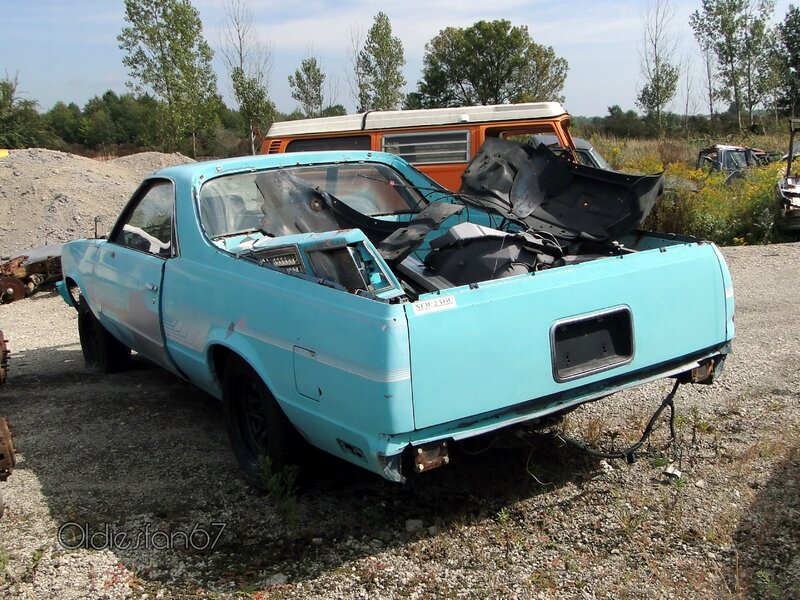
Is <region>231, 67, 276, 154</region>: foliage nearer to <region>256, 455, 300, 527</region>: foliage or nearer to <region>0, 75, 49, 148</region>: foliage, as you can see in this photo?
<region>0, 75, 49, 148</region>: foliage

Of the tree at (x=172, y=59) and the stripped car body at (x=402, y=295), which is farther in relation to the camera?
the tree at (x=172, y=59)

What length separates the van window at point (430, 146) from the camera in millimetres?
10133

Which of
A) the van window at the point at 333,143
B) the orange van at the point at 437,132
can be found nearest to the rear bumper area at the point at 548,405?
the orange van at the point at 437,132

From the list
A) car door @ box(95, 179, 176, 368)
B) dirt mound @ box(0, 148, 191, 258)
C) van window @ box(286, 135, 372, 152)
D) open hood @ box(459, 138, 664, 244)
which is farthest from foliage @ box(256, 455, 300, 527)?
dirt mound @ box(0, 148, 191, 258)

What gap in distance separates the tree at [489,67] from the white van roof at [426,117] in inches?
1497

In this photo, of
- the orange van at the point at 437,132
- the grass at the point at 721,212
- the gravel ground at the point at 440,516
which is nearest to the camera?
the gravel ground at the point at 440,516

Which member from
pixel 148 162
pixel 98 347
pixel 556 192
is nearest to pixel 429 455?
pixel 556 192

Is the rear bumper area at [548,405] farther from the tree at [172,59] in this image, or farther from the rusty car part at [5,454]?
the tree at [172,59]

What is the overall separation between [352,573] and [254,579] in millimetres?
426

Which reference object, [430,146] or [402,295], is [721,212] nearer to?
[430,146]

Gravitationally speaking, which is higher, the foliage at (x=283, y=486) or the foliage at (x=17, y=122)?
the foliage at (x=17, y=122)


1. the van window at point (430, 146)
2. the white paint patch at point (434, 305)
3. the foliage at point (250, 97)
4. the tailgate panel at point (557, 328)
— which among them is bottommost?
the tailgate panel at point (557, 328)

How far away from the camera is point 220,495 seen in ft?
13.5

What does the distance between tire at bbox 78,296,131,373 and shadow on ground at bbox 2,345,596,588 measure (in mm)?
970
